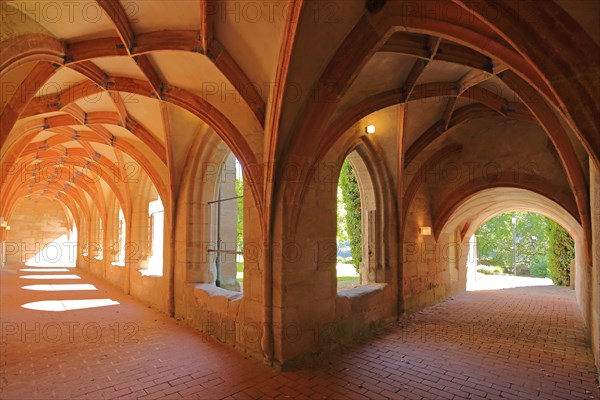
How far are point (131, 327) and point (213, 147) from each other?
3.42m

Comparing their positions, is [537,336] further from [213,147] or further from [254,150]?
[213,147]

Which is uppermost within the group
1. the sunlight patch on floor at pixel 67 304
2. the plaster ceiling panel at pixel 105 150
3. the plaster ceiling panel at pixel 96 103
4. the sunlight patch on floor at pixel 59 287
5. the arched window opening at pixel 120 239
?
the plaster ceiling panel at pixel 96 103

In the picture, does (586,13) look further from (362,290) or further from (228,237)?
(228,237)

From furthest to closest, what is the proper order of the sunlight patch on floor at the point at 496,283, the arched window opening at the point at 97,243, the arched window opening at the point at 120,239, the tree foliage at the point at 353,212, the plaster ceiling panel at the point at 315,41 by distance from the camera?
the arched window opening at the point at 97,243
the sunlight patch on floor at the point at 496,283
the arched window opening at the point at 120,239
the tree foliage at the point at 353,212
the plaster ceiling panel at the point at 315,41

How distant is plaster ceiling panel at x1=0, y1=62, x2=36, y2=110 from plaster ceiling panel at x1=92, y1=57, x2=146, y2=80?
2.62ft

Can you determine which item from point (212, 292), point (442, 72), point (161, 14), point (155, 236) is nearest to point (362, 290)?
point (212, 292)

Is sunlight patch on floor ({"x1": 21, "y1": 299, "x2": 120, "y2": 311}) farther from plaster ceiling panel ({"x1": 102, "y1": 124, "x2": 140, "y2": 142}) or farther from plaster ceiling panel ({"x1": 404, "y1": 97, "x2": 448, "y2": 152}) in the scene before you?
plaster ceiling panel ({"x1": 404, "y1": 97, "x2": 448, "y2": 152})

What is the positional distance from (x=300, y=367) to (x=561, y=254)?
13.0 metres

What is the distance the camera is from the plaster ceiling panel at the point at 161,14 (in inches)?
133

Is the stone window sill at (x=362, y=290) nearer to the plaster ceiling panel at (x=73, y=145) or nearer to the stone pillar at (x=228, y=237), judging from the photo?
the stone pillar at (x=228, y=237)

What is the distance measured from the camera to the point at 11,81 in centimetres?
394

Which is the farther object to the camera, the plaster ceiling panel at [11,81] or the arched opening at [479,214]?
the arched opening at [479,214]

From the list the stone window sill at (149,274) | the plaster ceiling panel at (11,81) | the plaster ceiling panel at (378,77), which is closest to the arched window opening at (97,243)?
the stone window sill at (149,274)

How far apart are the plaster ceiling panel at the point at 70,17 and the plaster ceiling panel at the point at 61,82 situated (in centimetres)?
142
